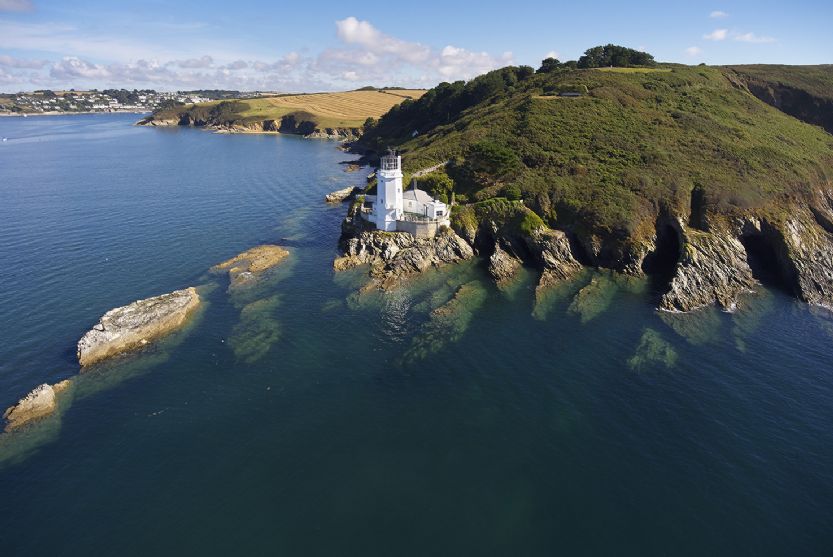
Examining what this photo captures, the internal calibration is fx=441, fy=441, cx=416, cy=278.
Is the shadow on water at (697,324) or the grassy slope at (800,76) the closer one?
the shadow on water at (697,324)

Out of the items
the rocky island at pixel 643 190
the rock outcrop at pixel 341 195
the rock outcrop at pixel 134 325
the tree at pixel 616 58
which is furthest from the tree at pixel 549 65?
the rock outcrop at pixel 134 325

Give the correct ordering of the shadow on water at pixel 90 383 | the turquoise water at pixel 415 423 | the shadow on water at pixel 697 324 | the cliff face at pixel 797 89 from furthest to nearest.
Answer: the cliff face at pixel 797 89
the shadow on water at pixel 697 324
the shadow on water at pixel 90 383
the turquoise water at pixel 415 423

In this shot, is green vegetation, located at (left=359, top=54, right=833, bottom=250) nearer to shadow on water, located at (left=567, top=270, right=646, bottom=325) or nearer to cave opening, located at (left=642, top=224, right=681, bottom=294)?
cave opening, located at (left=642, top=224, right=681, bottom=294)

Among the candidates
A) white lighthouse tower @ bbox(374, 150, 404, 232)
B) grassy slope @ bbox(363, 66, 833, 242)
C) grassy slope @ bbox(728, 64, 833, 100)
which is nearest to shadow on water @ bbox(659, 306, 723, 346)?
grassy slope @ bbox(363, 66, 833, 242)

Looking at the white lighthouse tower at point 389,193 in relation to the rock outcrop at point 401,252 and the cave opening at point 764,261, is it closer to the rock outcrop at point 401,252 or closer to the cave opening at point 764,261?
the rock outcrop at point 401,252

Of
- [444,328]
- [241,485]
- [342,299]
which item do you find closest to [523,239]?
[444,328]

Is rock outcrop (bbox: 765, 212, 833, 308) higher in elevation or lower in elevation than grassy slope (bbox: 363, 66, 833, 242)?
lower

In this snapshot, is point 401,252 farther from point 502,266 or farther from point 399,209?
point 502,266
